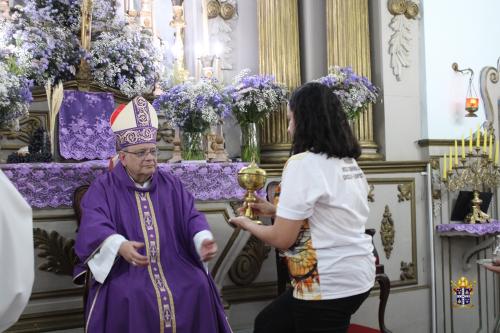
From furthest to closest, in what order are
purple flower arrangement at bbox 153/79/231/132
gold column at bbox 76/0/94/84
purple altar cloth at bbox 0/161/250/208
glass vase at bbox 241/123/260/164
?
glass vase at bbox 241/123/260/164, gold column at bbox 76/0/94/84, purple flower arrangement at bbox 153/79/231/132, purple altar cloth at bbox 0/161/250/208

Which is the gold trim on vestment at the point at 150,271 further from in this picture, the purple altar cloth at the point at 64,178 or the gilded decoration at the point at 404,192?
the gilded decoration at the point at 404,192

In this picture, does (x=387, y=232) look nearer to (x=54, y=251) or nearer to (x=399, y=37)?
(x=399, y=37)

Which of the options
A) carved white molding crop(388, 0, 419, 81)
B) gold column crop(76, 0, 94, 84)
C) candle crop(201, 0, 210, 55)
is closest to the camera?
gold column crop(76, 0, 94, 84)

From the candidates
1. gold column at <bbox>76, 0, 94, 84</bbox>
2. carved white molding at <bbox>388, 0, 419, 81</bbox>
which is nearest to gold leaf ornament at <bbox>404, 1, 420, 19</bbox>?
carved white molding at <bbox>388, 0, 419, 81</bbox>

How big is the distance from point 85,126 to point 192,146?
2.63ft

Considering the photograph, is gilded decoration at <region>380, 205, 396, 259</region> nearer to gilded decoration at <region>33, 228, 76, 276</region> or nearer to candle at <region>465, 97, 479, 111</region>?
candle at <region>465, 97, 479, 111</region>

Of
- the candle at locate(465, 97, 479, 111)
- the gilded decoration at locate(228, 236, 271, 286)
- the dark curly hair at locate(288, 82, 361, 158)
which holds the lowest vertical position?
the gilded decoration at locate(228, 236, 271, 286)

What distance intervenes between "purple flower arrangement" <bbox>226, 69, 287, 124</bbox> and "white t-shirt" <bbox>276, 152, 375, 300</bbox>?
2475 millimetres

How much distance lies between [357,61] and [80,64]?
249cm

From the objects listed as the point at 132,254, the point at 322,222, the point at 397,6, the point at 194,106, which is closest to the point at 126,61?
the point at 194,106

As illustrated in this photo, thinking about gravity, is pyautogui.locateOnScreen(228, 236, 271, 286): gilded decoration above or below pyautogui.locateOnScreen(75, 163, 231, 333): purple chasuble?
below

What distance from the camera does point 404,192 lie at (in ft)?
19.5

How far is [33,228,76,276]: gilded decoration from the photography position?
12.9 feet

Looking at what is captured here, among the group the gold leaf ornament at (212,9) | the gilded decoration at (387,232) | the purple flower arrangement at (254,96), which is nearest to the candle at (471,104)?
the gilded decoration at (387,232)
